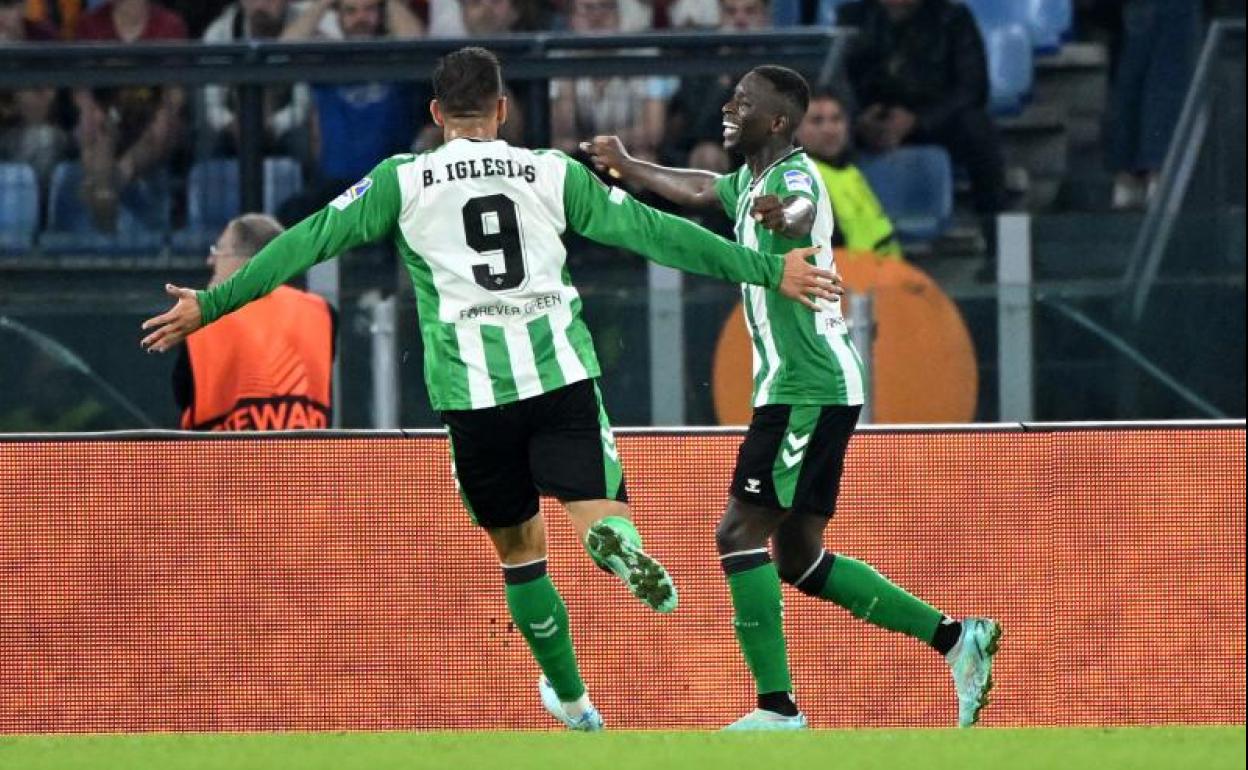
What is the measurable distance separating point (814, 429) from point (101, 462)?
2.44 metres

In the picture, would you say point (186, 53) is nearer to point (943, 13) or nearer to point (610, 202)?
point (943, 13)

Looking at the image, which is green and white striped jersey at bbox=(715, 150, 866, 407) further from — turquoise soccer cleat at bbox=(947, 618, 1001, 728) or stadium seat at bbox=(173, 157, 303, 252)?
stadium seat at bbox=(173, 157, 303, 252)

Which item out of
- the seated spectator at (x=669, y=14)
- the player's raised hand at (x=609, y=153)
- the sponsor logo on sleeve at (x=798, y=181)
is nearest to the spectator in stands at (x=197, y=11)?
the seated spectator at (x=669, y=14)

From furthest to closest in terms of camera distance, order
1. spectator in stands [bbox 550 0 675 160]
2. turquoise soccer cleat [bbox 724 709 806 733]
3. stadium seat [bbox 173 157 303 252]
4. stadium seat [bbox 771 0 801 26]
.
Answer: stadium seat [bbox 771 0 801 26]
spectator in stands [bbox 550 0 675 160]
stadium seat [bbox 173 157 303 252]
turquoise soccer cleat [bbox 724 709 806 733]

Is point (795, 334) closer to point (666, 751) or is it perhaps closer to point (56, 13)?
point (666, 751)

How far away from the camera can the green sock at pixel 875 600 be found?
6926 millimetres

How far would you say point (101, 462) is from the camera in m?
7.85

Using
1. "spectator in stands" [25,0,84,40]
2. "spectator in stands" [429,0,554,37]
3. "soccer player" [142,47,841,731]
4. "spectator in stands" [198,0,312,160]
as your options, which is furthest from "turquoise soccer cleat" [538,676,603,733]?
"spectator in stands" [25,0,84,40]

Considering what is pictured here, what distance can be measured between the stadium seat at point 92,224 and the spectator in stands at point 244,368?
2403 mm

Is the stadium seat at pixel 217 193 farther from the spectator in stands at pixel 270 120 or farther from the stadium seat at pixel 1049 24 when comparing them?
the stadium seat at pixel 1049 24

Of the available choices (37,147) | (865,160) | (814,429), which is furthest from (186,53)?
(814,429)

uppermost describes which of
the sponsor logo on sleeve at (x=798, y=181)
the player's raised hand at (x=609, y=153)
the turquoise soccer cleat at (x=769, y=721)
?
the player's raised hand at (x=609, y=153)

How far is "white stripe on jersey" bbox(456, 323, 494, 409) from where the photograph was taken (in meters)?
6.20

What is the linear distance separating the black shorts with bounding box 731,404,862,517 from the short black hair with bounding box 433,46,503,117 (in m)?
1.23
